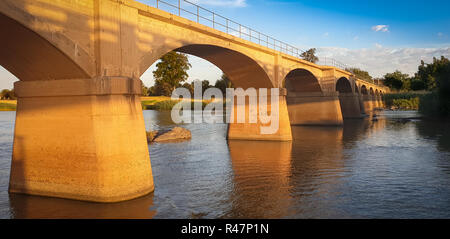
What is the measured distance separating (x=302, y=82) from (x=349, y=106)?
18.6 meters

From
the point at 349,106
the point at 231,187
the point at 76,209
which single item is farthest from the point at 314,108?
the point at 76,209

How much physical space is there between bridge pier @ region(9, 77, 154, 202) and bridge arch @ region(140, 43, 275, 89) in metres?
8.22

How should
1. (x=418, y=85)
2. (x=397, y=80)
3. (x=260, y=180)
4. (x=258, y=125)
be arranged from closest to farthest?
(x=260, y=180)
(x=258, y=125)
(x=418, y=85)
(x=397, y=80)

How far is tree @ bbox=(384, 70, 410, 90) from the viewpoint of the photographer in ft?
415

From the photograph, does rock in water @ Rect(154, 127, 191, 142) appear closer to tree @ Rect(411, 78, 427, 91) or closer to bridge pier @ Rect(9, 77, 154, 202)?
bridge pier @ Rect(9, 77, 154, 202)

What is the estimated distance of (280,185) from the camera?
15562 mm

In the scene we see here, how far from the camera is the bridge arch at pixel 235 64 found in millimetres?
21984

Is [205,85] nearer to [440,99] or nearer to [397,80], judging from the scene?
[397,80]

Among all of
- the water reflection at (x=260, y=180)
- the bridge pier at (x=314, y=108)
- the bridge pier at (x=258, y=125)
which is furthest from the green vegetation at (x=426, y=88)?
the water reflection at (x=260, y=180)

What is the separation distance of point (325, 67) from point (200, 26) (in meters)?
28.5

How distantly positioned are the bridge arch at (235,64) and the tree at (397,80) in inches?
4534

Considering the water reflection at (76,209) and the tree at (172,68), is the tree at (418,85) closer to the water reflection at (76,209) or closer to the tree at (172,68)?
the tree at (172,68)

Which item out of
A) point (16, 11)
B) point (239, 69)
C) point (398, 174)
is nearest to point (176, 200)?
point (16, 11)

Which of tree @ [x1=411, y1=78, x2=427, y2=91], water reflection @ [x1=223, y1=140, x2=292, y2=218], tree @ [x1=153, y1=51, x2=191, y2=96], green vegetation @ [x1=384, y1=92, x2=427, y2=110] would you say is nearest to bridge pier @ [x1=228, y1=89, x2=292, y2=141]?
water reflection @ [x1=223, y1=140, x2=292, y2=218]
